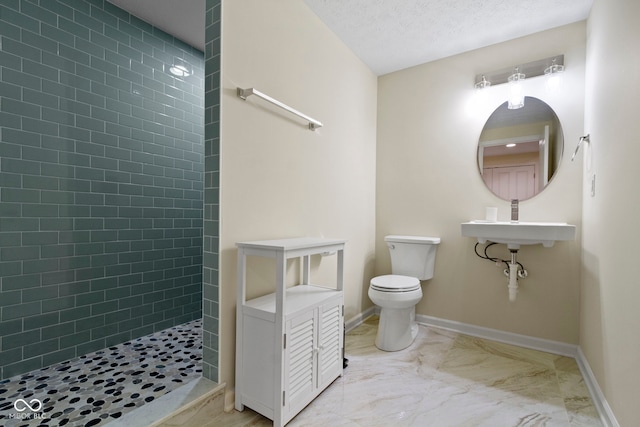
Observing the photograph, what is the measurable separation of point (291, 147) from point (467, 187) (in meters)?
1.54

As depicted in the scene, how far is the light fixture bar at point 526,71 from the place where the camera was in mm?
2166

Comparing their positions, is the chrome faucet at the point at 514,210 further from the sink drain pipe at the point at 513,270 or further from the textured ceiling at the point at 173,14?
the textured ceiling at the point at 173,14

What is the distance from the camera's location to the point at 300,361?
4.83ft

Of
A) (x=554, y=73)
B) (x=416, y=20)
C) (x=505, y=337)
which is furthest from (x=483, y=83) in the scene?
(x=505, y=337)

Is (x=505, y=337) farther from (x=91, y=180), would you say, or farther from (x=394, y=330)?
(x=91, y=180)

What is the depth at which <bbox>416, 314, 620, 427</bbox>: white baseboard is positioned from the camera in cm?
145

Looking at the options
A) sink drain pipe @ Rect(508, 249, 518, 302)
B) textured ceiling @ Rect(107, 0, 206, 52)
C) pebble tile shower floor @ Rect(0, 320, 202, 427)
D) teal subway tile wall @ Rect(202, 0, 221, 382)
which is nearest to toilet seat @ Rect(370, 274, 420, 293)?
sink drain pipe @ Rect(508, 249, 518, 302)

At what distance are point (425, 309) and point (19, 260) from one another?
2901mm

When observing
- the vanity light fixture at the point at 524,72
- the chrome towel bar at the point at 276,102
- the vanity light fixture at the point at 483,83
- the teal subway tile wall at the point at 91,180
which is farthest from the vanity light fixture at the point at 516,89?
the teal subway tile wall at the point at 91,180

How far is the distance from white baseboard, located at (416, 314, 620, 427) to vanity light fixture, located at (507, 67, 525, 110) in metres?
1.79

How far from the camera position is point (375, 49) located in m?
2.50

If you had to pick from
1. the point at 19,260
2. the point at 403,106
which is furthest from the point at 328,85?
the point at 19,260

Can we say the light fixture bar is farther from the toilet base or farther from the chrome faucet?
the toilet base

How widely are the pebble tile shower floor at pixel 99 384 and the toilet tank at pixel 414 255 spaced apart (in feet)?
5.52
